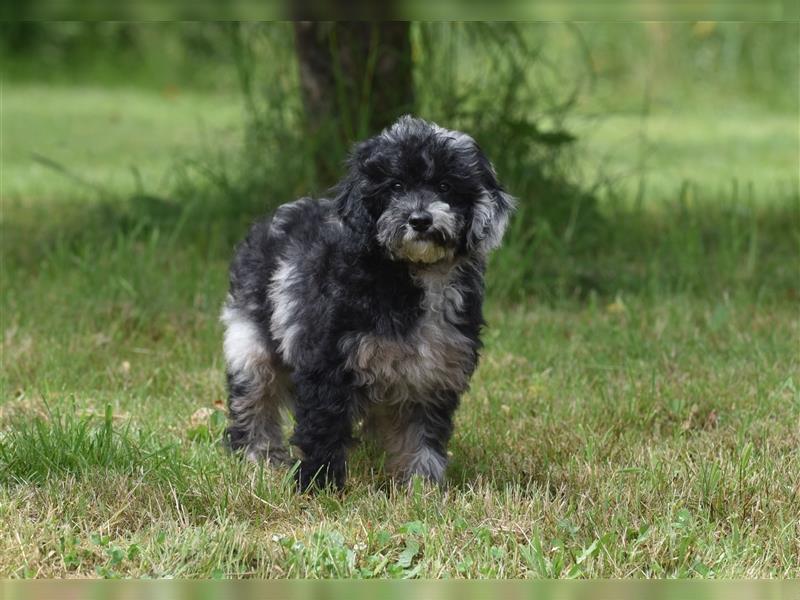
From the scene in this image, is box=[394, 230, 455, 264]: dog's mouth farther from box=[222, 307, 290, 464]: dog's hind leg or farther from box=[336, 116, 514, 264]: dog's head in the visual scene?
box=[222, 307, 290, 464]: dog's hind leg

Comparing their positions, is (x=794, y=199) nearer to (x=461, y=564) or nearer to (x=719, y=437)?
(x=719, y=437)

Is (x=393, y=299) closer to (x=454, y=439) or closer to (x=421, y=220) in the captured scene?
(x=421, y=220)

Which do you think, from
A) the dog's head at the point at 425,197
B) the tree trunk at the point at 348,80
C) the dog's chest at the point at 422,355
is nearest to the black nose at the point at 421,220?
the dog's head at the point at 425,197

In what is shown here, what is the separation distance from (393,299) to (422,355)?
235mm

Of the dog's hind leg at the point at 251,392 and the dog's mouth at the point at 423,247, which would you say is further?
the dog's hind leg at the point at 251,392

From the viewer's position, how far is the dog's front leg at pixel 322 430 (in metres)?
4.87

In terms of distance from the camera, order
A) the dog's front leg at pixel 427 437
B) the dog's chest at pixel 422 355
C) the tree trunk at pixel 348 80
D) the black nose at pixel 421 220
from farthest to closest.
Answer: the tree trunk at pixel 348 80 < the dog's front leg at pixel 427 437 < the dog's chest at pixel 422 355 < the black nose at pixel 421 220

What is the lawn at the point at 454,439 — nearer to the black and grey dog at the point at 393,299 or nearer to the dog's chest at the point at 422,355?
the black and grey dog at the point at 393,299

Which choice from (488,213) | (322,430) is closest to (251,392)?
(322,430)

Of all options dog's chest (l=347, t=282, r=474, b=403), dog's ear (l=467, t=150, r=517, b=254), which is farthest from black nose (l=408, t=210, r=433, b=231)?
dog's chest (l=347, t=282, r=474, b=403)

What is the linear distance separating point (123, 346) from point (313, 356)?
2.43 meters

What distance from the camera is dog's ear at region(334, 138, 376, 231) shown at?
4.78 metres

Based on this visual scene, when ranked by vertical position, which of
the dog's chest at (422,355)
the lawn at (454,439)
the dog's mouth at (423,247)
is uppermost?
the dog's mouth at (423,247)

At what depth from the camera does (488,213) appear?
4.73 meters
